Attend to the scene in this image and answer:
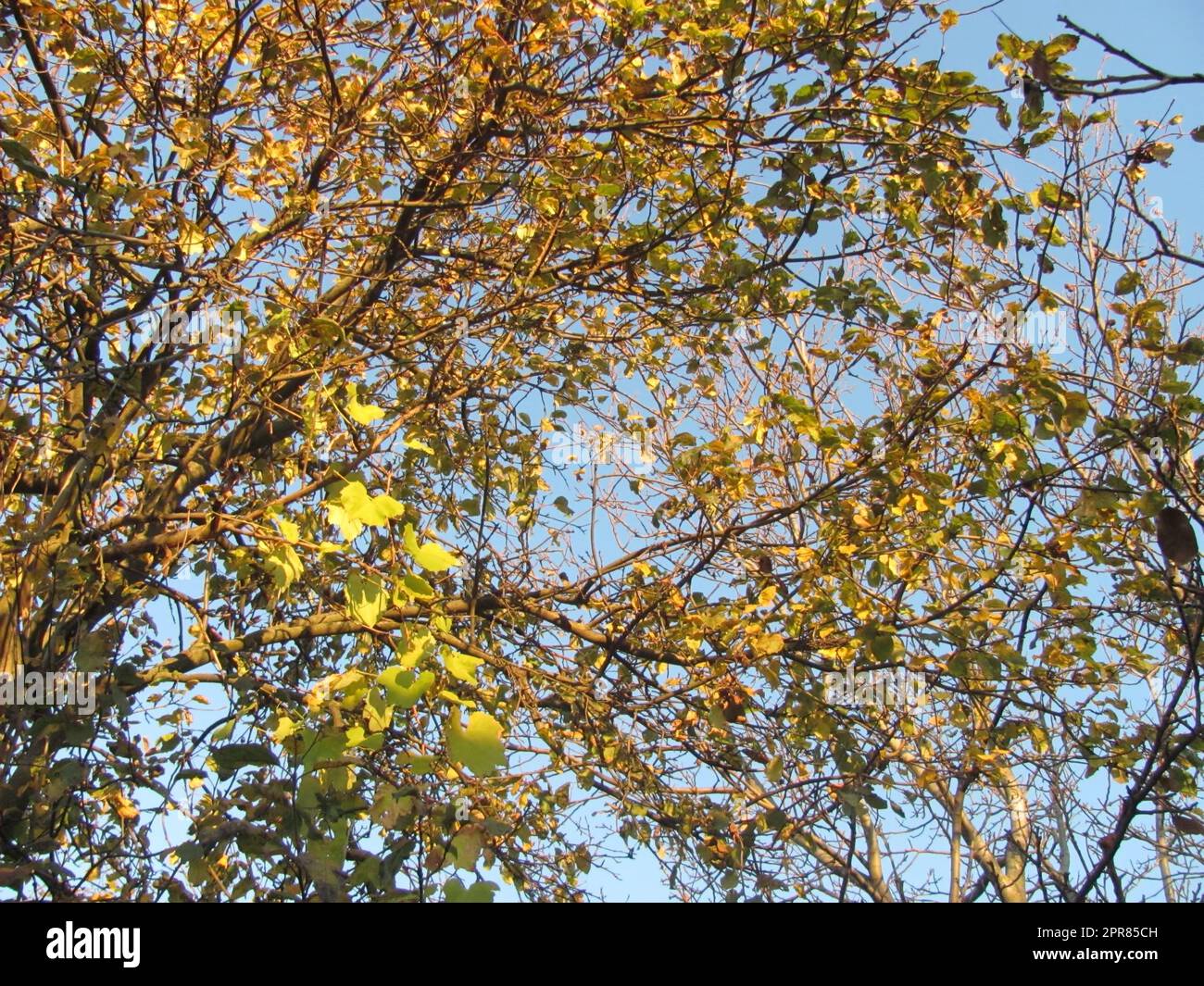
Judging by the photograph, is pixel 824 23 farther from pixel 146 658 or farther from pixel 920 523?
Result: pixel 146 658

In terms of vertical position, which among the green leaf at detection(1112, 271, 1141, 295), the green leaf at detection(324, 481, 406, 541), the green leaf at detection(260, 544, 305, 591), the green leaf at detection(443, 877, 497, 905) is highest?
the green leaf at detection(1112, 271, 1141, 295)

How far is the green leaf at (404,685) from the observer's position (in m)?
1.88

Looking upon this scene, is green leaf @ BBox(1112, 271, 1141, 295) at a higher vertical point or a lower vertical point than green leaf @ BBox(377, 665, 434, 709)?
higher

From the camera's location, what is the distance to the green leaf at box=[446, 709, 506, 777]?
180 centimetres

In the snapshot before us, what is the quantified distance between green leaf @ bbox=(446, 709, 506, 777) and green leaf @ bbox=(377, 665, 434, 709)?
0.11 meters

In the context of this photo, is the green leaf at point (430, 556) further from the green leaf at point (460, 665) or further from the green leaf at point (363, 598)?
the green leaf at point (363, 598)

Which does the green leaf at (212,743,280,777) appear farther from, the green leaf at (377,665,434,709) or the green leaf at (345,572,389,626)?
the green leaf at (377,665,434,709)

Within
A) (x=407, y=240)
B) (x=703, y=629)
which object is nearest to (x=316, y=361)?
(x=407, y=240)

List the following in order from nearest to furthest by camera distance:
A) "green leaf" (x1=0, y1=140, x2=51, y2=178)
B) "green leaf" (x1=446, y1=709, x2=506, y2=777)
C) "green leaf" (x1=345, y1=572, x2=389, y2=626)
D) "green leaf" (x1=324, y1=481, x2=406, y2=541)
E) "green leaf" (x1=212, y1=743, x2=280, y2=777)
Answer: "green leaf" (x1=446, y1=709, x2=506, y2=777) < "green leaf" (x1=324, y1=481, x2=406, y2=541) < "green leaf" (x1=345, y1=572, x2=389, y2=626) < "green leaf" (x1=212, y1=743, x2=280, y2=777) < "green leaf" (x1=0, y1=140, x2=51, y2=178)

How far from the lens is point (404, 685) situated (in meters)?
1.93

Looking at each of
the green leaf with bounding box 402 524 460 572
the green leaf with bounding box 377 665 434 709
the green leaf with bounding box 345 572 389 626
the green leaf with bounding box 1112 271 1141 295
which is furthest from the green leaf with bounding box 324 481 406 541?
the green leaf with bounding box 1112 271 1141 295

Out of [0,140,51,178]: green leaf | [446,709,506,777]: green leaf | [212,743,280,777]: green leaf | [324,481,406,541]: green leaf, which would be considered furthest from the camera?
[0,140,51,178]: green leaf

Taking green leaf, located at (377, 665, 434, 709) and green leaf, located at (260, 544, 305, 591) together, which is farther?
green leaf, located at (260, 544, 305, 591)

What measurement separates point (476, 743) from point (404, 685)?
8.7 inches
